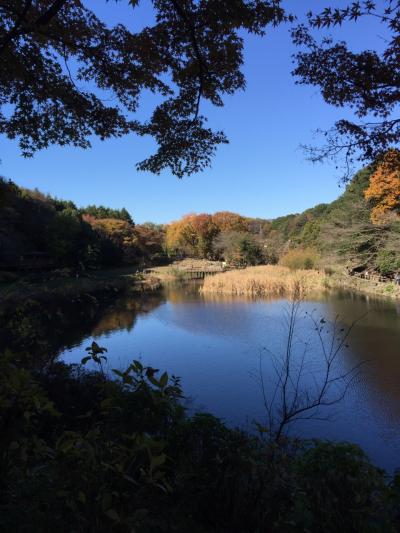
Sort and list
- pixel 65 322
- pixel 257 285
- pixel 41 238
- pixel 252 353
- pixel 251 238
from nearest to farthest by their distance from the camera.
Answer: pixel 252 353, pixel 65 322, pixel 257 285, pixel 41 238, pixel 251 238

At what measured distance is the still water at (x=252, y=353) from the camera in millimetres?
5285

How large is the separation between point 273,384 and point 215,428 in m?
4.92

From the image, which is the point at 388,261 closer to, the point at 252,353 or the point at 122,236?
the point at 252,353

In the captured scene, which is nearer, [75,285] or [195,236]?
[75,285]

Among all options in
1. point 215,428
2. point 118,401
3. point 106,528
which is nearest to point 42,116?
point 118,401

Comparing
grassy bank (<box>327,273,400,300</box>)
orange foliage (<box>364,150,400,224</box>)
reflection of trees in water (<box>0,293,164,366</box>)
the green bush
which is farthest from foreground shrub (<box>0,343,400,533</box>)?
the green bush

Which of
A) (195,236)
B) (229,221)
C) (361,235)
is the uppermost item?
(229,221)

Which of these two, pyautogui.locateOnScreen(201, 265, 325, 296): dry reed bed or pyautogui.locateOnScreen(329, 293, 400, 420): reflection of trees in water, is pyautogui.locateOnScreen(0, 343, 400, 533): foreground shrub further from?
pyautogui.locateOnScreen(201, 265, 325, 296): dry reed bed

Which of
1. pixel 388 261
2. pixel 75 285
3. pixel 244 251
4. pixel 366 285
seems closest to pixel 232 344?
pixel 75 285

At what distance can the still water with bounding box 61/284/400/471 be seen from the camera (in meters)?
5.29

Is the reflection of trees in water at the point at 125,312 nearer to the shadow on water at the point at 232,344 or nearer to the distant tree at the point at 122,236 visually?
the shadow on water at the point at 232,344

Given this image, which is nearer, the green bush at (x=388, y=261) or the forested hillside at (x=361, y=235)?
the green bush at (x=388, y=261)

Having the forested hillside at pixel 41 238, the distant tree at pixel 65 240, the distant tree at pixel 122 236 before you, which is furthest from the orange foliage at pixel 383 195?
the distant tree at pixel 122 236

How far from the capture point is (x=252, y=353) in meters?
8.75
